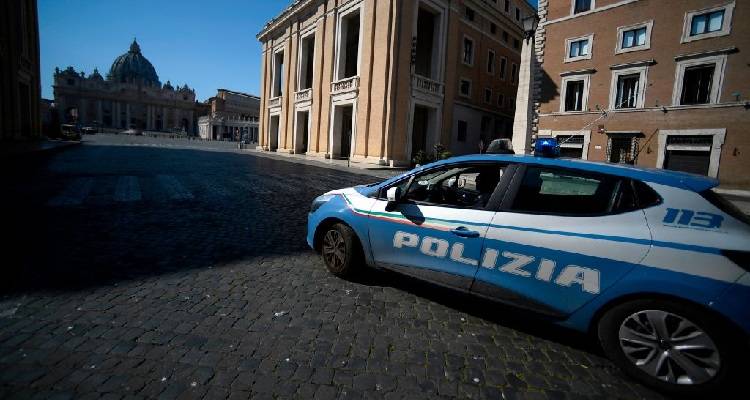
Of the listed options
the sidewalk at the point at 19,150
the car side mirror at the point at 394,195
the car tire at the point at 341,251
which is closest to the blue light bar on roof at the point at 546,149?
the car side mirror at the point at 394,195

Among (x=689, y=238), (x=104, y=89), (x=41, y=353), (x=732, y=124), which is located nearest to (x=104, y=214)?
(x=41, y=353)

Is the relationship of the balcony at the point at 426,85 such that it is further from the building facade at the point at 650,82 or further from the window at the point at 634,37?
the window at the point at 634,37

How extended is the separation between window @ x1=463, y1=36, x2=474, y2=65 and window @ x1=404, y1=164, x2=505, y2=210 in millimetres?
29794

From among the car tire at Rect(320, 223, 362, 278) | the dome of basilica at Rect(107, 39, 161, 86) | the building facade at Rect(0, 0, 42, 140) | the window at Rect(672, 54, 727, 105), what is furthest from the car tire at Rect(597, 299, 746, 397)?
the dome of basilica at Rect(107, 39, 161, 86)

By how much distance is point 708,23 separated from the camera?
18312 mm

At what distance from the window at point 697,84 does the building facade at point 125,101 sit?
119 m

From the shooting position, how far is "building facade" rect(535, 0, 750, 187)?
1773 cm

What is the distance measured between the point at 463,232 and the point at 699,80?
2384 centimetres

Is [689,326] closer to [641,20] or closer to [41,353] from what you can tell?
[41,353]

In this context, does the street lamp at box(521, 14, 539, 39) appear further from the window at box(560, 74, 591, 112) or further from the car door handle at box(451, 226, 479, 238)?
the car door handle at box(451, 226, 479, 238)

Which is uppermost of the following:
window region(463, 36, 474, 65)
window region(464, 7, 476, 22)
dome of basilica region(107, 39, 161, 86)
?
dome of basilica region(107, 39, 161, 86)

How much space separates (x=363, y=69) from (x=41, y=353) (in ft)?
84.3

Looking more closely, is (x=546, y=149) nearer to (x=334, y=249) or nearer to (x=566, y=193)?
(x=566, y=193)

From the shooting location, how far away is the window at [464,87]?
101ft
